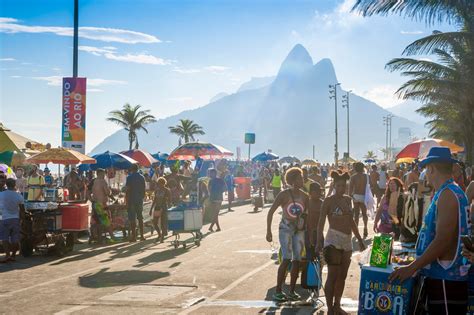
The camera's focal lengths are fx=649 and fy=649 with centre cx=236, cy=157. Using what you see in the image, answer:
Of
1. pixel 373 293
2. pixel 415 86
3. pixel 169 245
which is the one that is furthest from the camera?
pixel 415 86

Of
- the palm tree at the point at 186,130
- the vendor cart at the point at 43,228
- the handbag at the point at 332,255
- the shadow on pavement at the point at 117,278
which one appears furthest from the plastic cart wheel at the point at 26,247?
the palm tree at the point at 186,130

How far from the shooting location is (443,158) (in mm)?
5152

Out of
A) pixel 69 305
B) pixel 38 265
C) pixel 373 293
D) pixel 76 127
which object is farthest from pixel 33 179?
pixel 373 293

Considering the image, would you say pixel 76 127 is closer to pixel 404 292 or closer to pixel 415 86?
pixel 415 86

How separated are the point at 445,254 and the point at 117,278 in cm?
784

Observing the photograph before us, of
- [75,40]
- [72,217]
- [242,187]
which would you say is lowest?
[72,217]

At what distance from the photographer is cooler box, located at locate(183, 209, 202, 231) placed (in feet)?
52.2

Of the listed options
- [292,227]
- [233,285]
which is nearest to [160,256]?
[233,285]

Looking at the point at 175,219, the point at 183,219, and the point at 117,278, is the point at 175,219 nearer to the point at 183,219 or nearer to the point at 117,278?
the point at 183,219

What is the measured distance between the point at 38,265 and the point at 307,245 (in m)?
6.47

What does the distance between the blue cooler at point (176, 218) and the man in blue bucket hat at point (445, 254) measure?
11043 millimetres

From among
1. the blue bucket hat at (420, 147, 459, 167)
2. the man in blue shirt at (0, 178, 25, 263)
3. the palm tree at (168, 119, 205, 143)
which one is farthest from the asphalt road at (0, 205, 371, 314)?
the palm tree at (168, 119, 205, 143)

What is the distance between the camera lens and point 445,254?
16.2 ft

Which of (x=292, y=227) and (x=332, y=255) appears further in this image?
(x=292, y=227)
